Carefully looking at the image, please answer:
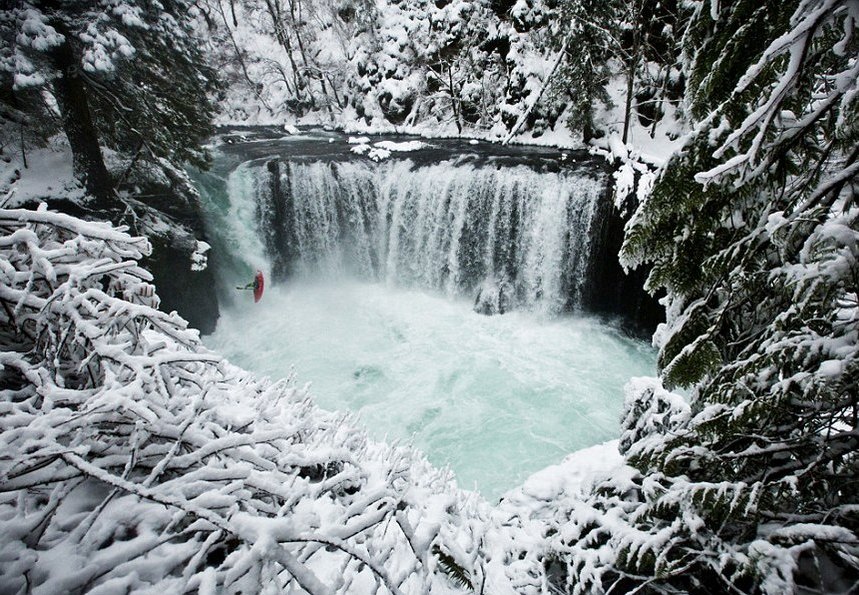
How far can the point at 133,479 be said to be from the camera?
1603mm

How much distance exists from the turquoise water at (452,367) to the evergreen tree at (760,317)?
5287 mm

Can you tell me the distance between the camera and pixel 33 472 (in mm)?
1276

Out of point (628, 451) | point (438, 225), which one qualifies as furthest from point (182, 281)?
point (628, 451)

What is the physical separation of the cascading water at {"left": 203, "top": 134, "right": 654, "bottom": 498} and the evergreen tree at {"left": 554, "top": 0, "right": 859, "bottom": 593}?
19.0 ft

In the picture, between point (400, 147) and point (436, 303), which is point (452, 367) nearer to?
point (436, 303)

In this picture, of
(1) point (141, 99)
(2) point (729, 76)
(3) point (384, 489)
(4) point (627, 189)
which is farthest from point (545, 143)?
(3) point (384, 489)

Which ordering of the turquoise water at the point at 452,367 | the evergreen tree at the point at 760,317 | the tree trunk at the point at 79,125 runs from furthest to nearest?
the tree trunk at the point at 79,125
the turquoise water at the point at 452,367
the evergreen tree at the point at 760,317

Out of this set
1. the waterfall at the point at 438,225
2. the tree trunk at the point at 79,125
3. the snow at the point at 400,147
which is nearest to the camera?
the tree trunk at the point at 79,125

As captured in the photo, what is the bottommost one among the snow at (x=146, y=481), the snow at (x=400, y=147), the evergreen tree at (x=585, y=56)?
the snow at (x=146, y=481)

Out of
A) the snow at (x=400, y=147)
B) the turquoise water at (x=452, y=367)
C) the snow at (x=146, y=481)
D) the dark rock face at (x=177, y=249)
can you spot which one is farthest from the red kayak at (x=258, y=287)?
the snow at (x=146, y=481)

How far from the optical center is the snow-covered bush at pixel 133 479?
42.3 inches

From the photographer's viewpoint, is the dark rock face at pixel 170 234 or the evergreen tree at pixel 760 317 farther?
the dark rock face at pixel 170 234

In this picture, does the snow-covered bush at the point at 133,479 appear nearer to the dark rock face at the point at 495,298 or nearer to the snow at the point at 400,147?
the dark rock face at the point at 495,298

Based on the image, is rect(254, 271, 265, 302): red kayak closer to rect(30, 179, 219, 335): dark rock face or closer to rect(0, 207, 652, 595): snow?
rect(30, 179, 219, 335): dark rock face
